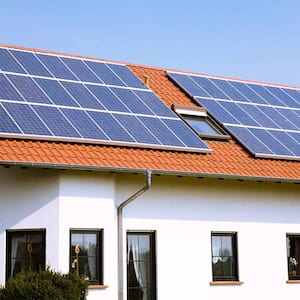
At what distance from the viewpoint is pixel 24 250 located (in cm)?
1532

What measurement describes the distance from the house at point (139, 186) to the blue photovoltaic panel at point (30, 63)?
5 centimetres

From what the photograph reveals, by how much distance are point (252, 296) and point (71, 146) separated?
5.38 meters

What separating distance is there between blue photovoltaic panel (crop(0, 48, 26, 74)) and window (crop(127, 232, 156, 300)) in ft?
15.4

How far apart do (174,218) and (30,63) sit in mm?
5171

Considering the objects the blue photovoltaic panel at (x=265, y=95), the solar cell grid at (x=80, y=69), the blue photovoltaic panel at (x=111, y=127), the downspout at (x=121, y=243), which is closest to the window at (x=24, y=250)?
the downspout at (x=121, y=243)

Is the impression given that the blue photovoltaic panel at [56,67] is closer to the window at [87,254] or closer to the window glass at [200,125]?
the window glass at [200,125]

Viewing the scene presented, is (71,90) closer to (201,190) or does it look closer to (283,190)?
(201,190)

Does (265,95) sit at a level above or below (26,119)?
above

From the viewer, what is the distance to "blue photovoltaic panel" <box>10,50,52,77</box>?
18.2 metres

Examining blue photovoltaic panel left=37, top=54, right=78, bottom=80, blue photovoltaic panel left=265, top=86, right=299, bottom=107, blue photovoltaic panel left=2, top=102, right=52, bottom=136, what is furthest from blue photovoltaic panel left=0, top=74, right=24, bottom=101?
blue photovoltaic panel left=265, top=86, right=299, bottom=107

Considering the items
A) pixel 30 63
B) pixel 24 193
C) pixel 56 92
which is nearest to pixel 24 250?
pixel 24 193

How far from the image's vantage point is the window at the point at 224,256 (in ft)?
56.9

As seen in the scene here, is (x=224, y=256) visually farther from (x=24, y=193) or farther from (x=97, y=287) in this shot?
(x=24, y=193)

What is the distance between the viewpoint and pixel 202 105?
2005cm
